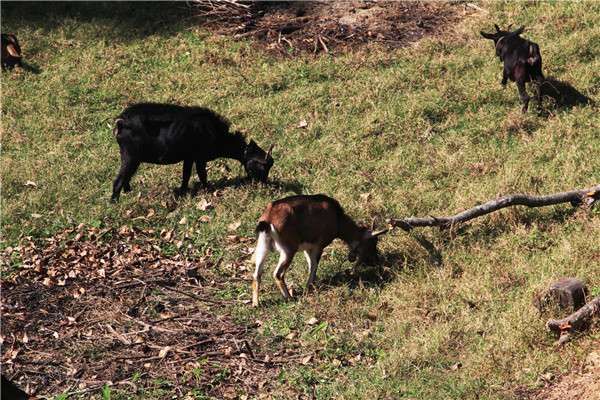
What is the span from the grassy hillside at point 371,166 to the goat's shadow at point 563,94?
0.18 feet

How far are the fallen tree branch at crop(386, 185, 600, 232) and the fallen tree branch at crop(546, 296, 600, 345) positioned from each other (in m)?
1.94

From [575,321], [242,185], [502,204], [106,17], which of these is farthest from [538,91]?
[106,17]

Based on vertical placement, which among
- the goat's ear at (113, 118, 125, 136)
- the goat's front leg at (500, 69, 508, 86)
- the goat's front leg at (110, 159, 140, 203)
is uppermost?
the goat's front leg at (500, 69, 508, 86)

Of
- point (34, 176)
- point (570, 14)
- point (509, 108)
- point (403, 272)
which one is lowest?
point (34, 176)

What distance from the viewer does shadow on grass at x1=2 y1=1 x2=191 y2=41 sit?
54.4ft

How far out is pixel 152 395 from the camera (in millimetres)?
6230

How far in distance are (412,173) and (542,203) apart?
251 cm

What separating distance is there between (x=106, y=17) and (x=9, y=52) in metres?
3.09

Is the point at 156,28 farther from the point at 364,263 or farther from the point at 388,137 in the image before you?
the point at 364,263

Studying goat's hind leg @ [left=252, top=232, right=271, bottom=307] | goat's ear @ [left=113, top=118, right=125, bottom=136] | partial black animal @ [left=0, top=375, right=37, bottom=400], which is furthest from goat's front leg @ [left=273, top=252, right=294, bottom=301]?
goat's ear @ [left=113, top=118, right=125, bottom=136]

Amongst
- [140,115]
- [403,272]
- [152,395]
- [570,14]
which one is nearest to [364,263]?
[403,272]

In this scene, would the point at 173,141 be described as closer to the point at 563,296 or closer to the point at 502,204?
the point at 502,204

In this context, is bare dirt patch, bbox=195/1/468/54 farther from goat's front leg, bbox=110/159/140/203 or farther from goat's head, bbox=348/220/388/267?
goat's head, bbox=348/220/388/267

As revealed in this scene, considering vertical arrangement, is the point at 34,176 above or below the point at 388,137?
below
